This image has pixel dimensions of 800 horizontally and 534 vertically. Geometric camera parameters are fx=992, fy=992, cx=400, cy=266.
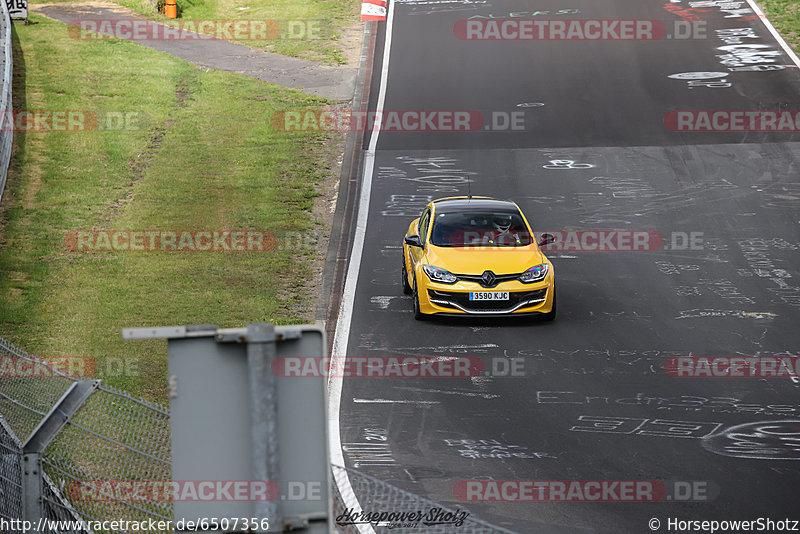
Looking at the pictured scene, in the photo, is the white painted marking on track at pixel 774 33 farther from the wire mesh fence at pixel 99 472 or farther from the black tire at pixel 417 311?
the wire mesh fence at pixel 99 472

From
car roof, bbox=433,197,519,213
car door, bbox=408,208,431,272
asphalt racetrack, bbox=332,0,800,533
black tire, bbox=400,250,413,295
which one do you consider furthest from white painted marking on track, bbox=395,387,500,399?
car roof, bbox=433,197,519,213

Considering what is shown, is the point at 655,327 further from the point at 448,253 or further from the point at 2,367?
the point at 2,367

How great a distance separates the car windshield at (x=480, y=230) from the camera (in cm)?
1586

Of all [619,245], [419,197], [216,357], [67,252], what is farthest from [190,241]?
[216,357]

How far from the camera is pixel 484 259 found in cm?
1526

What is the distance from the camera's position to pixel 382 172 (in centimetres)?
Result: 2338

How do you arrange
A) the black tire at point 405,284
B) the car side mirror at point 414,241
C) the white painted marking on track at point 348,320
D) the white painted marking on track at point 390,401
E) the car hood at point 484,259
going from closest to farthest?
the white painted marking on track at point 348,320, the white painted marking on track at point 390,401, the car hood at point 484,259, the car side mirror at point 414,241, the black tire at point 405,284

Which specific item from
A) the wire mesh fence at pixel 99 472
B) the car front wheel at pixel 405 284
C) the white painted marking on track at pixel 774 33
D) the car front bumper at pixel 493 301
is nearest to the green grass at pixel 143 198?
the car front wheel at pixel 405 284

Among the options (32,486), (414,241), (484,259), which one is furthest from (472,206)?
(32,486)

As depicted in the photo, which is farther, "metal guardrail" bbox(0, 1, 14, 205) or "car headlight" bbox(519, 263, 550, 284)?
"metal guardrail" bbox(0, 1, 14, 205)

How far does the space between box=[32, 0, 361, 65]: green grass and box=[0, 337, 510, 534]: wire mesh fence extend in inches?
918

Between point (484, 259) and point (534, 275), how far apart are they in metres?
0.82

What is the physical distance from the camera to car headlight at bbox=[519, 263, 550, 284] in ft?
49.0

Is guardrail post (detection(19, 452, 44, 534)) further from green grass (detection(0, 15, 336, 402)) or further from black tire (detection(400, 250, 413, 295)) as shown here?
black tire (detection(400, 250, 413, 295))
